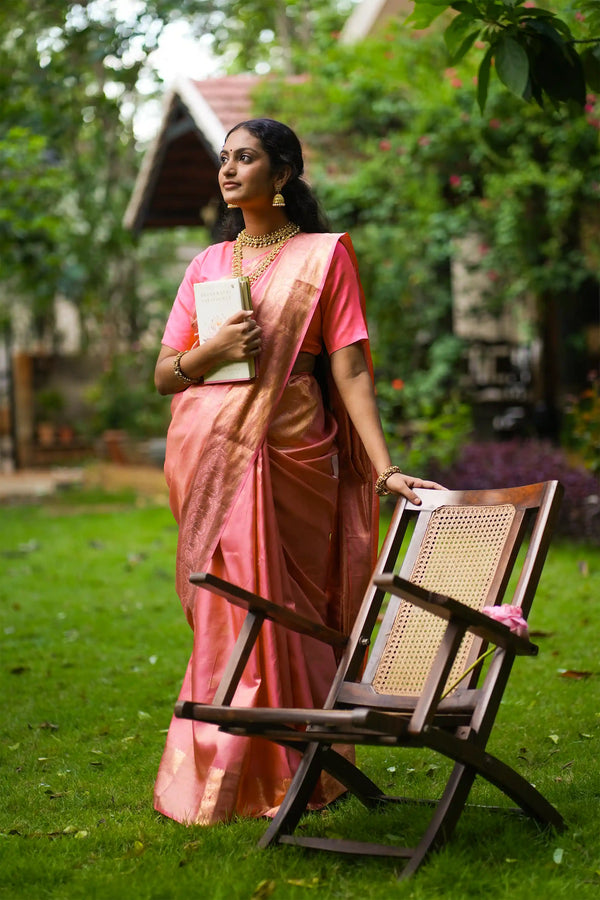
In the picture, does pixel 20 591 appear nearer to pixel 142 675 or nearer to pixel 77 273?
pixel 142 675

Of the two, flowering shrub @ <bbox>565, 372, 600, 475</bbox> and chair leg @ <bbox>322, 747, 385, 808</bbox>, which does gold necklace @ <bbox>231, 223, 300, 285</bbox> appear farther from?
flowering shrub @ <bbox>565, 372, 600, 475</bbox>

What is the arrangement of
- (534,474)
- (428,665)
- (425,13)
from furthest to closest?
(534,474)
(425,13)
(428,665)

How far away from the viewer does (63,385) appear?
2133cm

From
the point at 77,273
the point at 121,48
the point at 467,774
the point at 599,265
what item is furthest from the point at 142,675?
the point at 77,273

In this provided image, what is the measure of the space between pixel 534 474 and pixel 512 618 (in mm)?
5990

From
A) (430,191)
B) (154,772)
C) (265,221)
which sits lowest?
(154,772)

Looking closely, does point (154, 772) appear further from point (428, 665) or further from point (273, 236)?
point (273, 236)

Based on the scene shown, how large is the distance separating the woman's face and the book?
26cm

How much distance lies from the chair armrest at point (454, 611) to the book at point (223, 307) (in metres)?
1.03

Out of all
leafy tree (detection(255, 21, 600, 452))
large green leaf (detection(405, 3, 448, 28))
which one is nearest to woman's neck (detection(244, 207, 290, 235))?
large green leaf (detection(405, 3, 448, 28))

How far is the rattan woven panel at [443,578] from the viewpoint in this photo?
3.36 metres

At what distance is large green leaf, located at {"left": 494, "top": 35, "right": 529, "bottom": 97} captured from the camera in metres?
3.82

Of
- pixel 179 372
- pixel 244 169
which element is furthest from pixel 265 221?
pixel 179 372

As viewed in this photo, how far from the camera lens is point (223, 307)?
11.8 ft
